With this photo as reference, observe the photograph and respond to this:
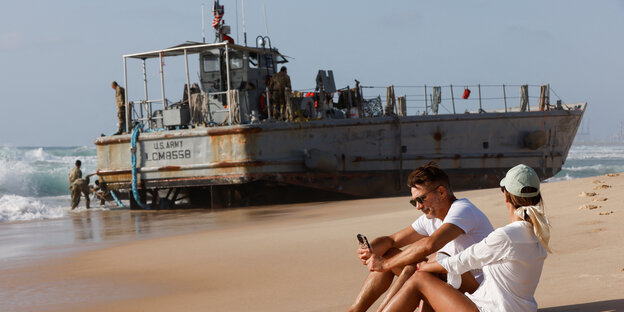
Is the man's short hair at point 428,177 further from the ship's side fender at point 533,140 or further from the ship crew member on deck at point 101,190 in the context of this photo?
the ship's side fender at point 533,140

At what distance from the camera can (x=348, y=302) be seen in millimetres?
5113

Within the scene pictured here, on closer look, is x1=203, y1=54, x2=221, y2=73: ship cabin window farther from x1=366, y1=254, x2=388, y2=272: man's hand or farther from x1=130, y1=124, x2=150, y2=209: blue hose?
x1=366, y1=254, x2=388, y2=272: man's hand

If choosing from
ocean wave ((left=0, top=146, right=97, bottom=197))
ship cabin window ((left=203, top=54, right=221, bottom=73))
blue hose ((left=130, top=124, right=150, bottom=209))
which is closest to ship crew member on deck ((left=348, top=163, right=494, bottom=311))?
blue hose ((left=130, top=124, right=150, bottom=209))

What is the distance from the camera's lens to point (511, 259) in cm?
340

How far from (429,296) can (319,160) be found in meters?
11.5

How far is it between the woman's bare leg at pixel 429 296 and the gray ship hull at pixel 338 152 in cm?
1091

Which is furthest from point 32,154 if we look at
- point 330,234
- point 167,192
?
point 330,234

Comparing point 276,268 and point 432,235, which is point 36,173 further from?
point 432,235

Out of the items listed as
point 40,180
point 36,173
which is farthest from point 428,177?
point 36,173

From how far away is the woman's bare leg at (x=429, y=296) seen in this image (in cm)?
363

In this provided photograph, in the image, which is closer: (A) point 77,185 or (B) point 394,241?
(B) point 394,241

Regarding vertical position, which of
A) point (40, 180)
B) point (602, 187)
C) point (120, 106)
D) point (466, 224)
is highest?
point (120, 106)

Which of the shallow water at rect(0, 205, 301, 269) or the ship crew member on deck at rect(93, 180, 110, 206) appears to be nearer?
the shallow water at rect(0, 205, 301, 269)

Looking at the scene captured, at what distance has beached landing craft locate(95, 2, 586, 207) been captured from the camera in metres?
14.8
